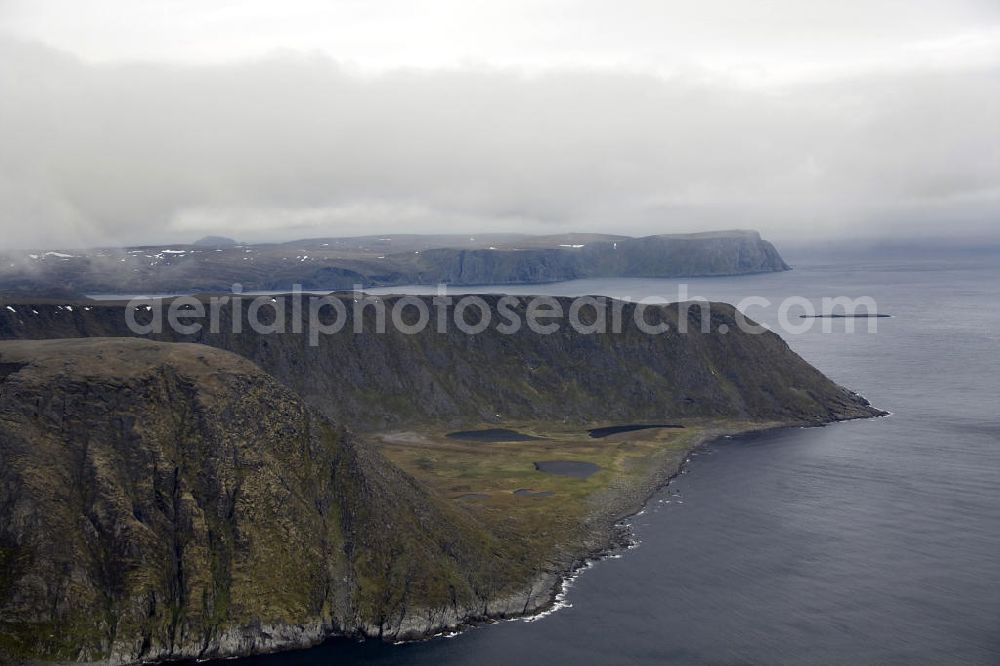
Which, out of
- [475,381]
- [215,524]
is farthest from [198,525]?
[475,381]

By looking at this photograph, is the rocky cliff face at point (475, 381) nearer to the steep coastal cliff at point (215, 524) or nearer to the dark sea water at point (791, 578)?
the dark sea water at point (791, 578)

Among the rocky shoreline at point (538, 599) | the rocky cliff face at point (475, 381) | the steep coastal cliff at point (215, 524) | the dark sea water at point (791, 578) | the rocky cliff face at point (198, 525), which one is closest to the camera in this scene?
the dark sea water at point (791, 578)

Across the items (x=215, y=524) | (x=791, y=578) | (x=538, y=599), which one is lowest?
(x=538, y=599)

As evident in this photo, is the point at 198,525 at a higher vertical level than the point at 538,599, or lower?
higher

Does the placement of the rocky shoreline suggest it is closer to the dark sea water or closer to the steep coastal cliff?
the steep coastal cliff

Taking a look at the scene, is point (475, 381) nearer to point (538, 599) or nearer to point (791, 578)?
point (538, 599)

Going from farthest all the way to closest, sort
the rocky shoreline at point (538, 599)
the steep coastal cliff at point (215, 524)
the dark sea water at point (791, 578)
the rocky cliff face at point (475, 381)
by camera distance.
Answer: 1. the rocky cliff face at point (475, 381)
2. the rocky shoreline at point (538, 599)
3. the steep coastal cliff at point (215, 524)
4. the dark sea water at point (791, 578)

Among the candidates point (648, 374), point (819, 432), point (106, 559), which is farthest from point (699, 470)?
point (106, 559)

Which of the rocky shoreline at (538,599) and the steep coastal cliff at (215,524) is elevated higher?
the steep coastal cliff at (215,524)

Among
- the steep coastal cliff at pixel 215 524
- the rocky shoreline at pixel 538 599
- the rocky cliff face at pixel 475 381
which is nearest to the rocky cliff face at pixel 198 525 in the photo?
the steep coastal cliff at pixel 215 524
